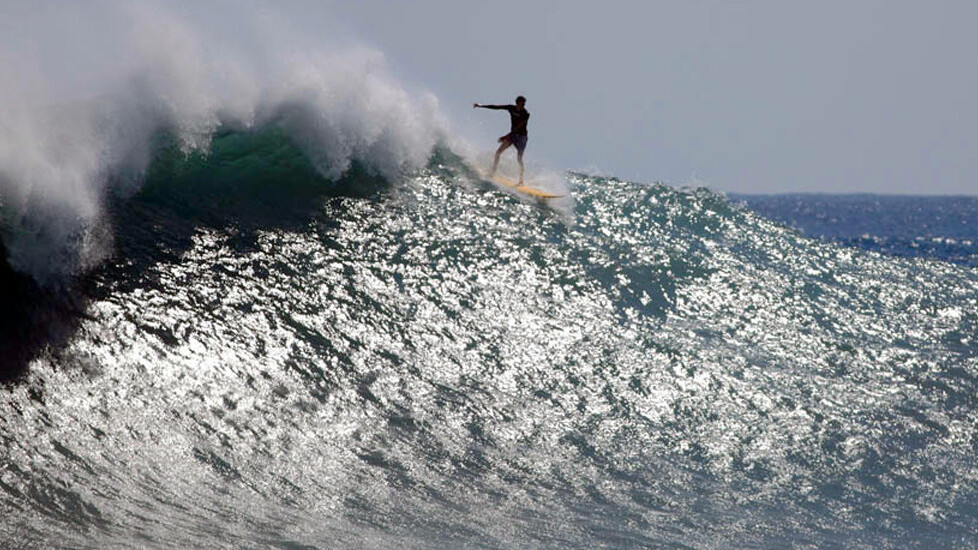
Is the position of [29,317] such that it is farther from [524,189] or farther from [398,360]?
[524,189]

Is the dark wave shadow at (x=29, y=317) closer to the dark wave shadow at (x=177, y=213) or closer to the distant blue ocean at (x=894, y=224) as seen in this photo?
the dark wave shadow at (x=177, y=213)

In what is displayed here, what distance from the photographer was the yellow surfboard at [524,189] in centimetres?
1464

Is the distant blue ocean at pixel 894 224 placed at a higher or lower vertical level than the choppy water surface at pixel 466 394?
higher

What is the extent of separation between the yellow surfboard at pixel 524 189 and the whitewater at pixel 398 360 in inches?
8.6

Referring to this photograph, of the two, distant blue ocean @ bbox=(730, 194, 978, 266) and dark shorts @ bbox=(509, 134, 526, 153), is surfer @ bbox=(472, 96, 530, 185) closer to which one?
dark shorts @ bbox=(509, 134, 526, 153)

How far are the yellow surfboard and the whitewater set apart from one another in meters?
0.22

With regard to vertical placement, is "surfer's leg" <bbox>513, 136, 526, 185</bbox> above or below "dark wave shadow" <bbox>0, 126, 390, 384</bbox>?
above

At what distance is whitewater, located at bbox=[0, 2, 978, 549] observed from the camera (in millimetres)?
7703

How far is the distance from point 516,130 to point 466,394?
5705mm

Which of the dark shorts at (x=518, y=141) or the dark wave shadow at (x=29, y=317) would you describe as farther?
the dark shorts at (x=518, y=141)

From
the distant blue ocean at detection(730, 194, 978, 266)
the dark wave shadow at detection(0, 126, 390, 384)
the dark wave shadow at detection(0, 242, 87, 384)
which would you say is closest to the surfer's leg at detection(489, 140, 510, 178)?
the dark wave shadow at detection(0, 126, 390, 384)

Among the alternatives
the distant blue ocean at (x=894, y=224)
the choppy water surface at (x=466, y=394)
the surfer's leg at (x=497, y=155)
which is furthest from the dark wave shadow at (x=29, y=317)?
the distant blue ocean at (x=894, y=224)

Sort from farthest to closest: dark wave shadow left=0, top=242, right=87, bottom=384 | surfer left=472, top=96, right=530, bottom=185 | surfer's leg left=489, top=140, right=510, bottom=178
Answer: surfer's leg left=489, top=140, right=510, bottom=178 → surfer left=472, top=96, right=530, bottom=185 → dark wave shadow left=0, top=242, right=87, bottom=384

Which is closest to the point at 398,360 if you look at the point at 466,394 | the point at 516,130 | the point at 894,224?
the point at 466,394
